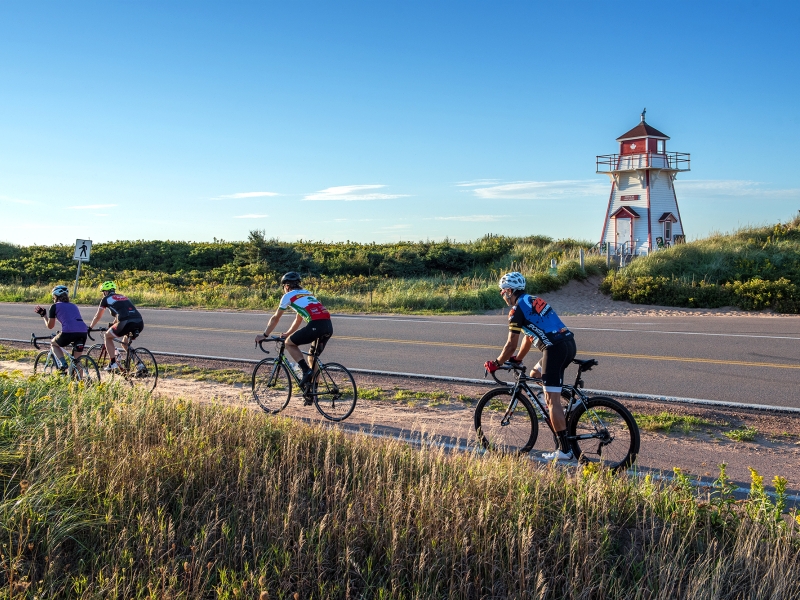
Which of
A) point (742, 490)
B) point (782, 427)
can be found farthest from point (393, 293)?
point (742, 490)

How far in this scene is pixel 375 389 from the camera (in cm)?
1055

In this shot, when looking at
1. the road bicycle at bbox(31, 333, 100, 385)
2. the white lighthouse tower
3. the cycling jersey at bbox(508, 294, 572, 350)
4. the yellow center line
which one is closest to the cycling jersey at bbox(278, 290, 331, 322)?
the road bicycle at bbox(31, 333, 100, 385)

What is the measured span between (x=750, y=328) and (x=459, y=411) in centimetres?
1176

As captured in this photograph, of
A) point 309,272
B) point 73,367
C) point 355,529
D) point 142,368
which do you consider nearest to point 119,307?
point 142,368

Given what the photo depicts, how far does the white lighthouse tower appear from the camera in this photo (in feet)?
143

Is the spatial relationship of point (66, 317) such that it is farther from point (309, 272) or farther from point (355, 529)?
point (309, 272)

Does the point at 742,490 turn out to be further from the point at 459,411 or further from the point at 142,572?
the point at 142,572

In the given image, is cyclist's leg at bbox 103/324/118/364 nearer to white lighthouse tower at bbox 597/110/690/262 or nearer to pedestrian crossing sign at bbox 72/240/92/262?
pedestrian crossing sign at bbox 72/240/92/262

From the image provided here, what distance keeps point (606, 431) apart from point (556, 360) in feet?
2.66

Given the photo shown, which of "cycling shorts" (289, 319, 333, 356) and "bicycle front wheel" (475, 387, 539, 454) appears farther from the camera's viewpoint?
"cycling shorts" (289, 319, 333, 356)

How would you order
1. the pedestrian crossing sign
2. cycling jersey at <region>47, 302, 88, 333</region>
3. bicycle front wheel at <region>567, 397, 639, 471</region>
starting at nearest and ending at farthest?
1. bicycle front wheel at <region>567, 397, 639, 471</region>
2. cycling jersey at <region>47, 302, 88, 333</region>
3. the pedestrian crossing sign

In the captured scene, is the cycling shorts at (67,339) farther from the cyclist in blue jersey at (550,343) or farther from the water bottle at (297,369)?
the cyclist in blue jersey at (550,343)

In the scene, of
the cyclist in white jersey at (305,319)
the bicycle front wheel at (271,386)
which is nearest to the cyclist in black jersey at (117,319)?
the bicycle front wheel at (271,386)

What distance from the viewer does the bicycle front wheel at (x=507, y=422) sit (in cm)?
716
